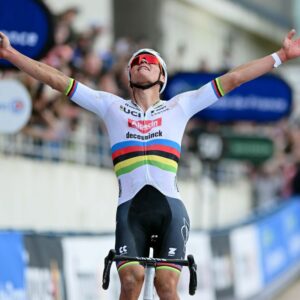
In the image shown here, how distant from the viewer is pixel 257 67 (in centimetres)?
860

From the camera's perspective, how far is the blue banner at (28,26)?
1129cm

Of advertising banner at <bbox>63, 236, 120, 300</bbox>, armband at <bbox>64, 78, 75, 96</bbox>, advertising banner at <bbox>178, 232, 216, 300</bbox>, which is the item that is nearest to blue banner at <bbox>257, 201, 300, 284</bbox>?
advertising banner at <bbox>178, 232, 216, 300</bbox>

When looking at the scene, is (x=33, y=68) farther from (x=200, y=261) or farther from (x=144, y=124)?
(x=200, y=261)

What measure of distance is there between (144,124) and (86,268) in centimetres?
397

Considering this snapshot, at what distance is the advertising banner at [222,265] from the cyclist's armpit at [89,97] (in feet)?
24.4

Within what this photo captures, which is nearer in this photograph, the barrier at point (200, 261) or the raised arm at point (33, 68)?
the raised arm at point (33, 68)

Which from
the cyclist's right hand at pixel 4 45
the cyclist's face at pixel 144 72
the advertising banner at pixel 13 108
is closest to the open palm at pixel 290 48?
the cyclist's face at pixel 144 72

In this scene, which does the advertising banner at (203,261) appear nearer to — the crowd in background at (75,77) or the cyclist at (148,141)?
the crowd in background at (75,77)

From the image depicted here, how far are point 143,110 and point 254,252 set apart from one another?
9777 millimetres

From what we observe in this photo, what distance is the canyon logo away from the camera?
338 inches

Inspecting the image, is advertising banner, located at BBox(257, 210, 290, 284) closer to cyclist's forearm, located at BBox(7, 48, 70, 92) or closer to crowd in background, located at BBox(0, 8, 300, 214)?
crowd in background, located at BBox(0, 8, 300, 214)

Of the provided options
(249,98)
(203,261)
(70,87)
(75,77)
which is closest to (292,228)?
(249,98)

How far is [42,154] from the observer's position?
1514cm

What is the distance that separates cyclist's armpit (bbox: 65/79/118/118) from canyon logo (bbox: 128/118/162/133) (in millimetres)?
236
